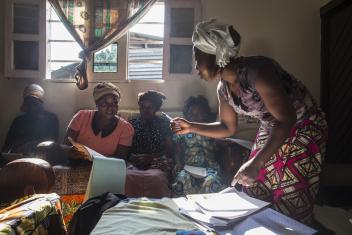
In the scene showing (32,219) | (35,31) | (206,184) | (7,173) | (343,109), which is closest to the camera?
(32,219)

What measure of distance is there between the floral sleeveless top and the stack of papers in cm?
37

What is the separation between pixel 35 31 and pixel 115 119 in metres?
1.47

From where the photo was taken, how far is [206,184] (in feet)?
8.62

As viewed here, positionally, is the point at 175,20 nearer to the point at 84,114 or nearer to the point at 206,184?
the point at 84,114

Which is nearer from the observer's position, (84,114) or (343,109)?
(84,114)

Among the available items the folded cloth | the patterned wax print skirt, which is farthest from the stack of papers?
the folded cloth

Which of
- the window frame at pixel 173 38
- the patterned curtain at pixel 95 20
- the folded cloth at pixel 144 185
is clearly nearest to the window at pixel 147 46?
the window frame at pixel 173 38

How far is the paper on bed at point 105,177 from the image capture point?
1341 millimetres

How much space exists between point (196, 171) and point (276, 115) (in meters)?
1.61

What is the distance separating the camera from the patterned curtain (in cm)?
345

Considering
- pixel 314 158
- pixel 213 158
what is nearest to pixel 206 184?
pixel 213 158

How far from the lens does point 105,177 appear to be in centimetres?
136

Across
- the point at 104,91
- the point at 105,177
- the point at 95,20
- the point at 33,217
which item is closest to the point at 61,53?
the point at 95,20

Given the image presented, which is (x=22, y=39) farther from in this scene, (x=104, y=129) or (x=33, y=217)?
(x=33, y=217)
